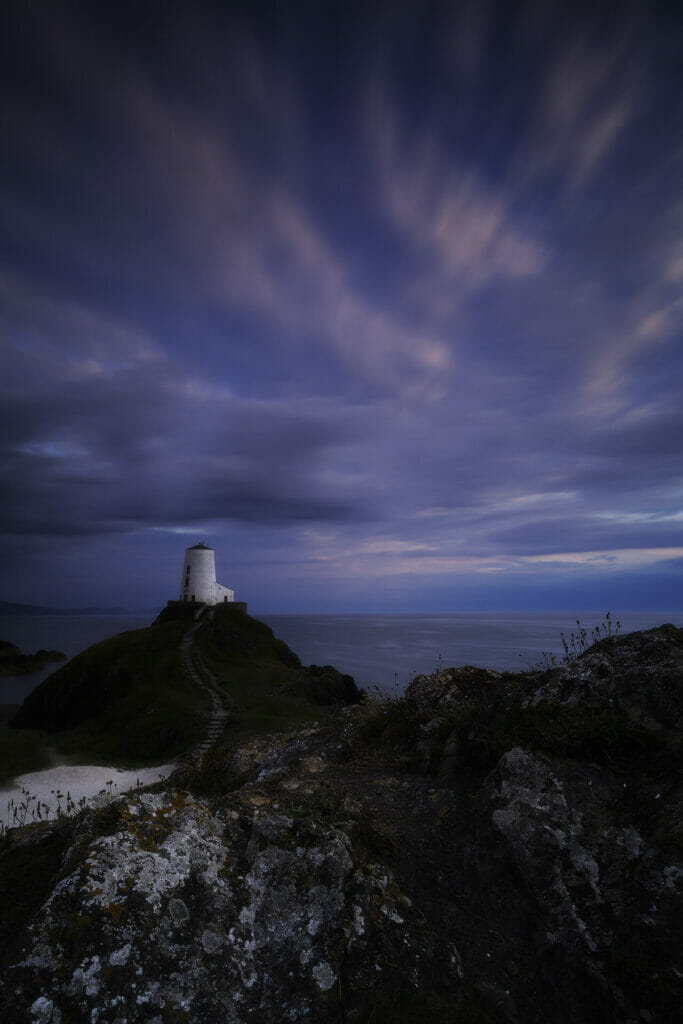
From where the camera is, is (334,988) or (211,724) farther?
(211,724)

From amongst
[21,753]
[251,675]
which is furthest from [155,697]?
[251,675]

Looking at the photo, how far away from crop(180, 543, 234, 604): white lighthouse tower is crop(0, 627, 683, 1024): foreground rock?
7734 centimetres

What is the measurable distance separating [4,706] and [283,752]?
241 feet

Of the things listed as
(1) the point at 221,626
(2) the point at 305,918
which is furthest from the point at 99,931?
(1) the point at 221,626

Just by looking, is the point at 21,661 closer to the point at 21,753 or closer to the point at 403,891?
the point at 21,753

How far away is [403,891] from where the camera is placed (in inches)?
200

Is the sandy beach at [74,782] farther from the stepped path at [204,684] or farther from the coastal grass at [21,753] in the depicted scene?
the stepped path at [204,684]

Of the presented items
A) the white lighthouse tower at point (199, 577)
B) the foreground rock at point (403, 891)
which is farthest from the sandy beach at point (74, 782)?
the white lighthouse tower at point (199, 577)

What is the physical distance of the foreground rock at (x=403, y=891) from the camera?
3.77m

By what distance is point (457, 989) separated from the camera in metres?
4.16

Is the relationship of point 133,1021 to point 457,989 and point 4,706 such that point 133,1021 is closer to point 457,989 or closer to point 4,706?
point 457,989

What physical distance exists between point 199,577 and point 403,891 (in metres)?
80.1

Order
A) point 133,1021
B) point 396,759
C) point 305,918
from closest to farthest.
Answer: point 133,1021 < point 305,918 < point 396,759

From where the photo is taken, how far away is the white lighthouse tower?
8025 cm
